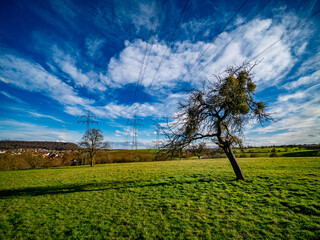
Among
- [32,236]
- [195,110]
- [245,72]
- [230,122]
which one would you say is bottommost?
[32,236]

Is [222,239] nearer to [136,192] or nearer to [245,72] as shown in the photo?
[136,192]

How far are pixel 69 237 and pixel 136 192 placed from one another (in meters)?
4.83

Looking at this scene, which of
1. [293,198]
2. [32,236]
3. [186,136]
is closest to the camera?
[32,236]

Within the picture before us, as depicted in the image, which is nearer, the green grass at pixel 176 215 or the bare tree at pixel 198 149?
the green grass at pixel 176 215

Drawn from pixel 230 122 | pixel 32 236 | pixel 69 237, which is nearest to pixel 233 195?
pixel 230 122

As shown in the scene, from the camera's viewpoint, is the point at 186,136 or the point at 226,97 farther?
the point at 186,136

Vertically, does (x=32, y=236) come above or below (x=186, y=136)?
below

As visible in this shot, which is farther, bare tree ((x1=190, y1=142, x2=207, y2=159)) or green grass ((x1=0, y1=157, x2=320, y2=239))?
bare tree ((x1=190, y1=142, x2=207, y2=159))

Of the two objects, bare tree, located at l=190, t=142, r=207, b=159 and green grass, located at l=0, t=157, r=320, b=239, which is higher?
bare tree, located at l=190, t=142, r=207, b=159

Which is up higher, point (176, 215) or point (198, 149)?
point (198, 149)

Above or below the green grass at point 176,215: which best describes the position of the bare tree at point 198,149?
above

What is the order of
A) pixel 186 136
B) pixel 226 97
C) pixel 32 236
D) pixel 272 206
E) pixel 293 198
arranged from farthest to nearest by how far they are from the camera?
1. pixel 186 136
2. pixel 226 97
3. pixel 293 198
4. pixel 272 206
5. pixel 32 236

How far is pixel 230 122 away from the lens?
10.3 metres

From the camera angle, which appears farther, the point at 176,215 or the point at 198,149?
the point at 198,149
